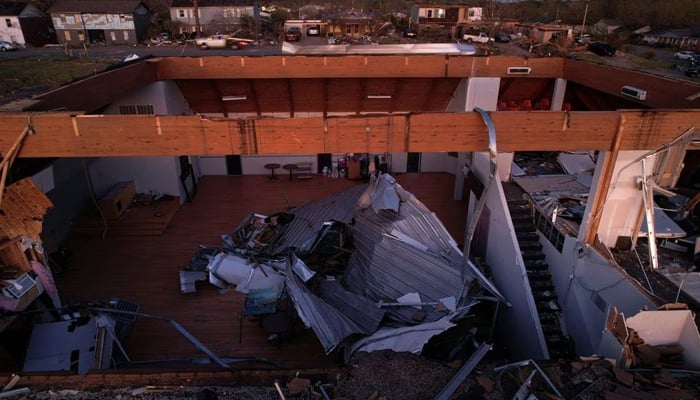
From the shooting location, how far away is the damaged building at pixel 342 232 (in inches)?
335

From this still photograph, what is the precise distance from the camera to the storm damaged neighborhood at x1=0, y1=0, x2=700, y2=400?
258 inches

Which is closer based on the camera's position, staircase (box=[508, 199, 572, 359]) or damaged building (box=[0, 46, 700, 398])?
damaged building (box=[0, 46, 700, 398])

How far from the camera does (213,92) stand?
58.2ft

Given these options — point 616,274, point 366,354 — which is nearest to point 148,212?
point 366,354

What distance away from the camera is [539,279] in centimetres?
1066

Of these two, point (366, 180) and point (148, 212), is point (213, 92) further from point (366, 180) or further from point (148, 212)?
point (366, 180)

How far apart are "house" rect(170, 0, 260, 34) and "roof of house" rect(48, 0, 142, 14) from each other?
6.24m

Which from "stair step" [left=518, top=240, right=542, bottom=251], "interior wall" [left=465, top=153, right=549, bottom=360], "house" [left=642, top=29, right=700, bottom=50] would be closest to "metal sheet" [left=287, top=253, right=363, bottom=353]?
"interior wall" [left=465, top=153, right=549, bottom=360]

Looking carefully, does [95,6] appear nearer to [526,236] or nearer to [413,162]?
[413,162]

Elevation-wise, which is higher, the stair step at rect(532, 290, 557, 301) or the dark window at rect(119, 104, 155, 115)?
the dark window at rect(119, 104, 155, 115)

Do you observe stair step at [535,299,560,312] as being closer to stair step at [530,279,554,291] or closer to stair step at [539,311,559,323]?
stair step at [539,311,559,323]

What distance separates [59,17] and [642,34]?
61.5 meters

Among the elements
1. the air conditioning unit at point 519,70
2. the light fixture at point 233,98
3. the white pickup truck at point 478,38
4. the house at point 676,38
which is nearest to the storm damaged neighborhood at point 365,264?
the air conditioning unit at point 519,70

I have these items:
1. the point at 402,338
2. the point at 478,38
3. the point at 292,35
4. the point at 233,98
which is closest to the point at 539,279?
the point at 402,338
